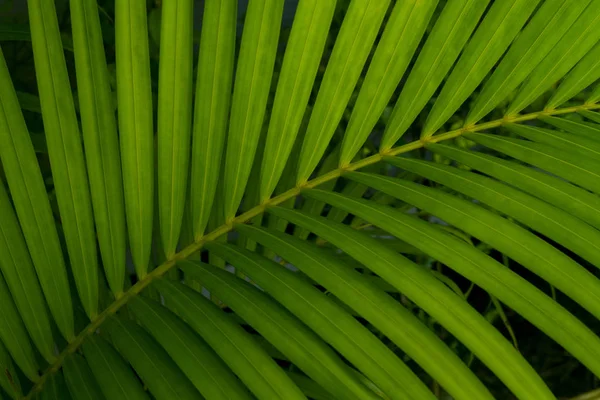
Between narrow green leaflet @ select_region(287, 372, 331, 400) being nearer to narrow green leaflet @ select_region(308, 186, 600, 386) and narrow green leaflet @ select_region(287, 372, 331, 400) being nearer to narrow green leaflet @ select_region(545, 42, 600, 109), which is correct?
narrow green leaflet @ select_region(308, 186, 600, 386)

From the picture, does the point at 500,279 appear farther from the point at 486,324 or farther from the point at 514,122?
the point at 514,122

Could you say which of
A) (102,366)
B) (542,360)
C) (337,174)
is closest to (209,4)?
(337,174)

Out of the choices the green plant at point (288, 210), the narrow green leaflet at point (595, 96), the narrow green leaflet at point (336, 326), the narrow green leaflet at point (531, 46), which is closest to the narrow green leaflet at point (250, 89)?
the green plant at point (288, 210)

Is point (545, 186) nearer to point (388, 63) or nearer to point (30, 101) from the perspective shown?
point (388, 63)

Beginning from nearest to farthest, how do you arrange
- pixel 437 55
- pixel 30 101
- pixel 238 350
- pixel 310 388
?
pixel 238 350 < pixel 437 55 < pixel 310 388 < pixel 30 101

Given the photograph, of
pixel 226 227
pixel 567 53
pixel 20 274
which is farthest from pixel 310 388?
Result: pixel 567 53

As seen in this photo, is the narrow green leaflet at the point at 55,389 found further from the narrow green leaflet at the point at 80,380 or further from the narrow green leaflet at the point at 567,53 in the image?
the narrow green leaflet at the point at 567,53
